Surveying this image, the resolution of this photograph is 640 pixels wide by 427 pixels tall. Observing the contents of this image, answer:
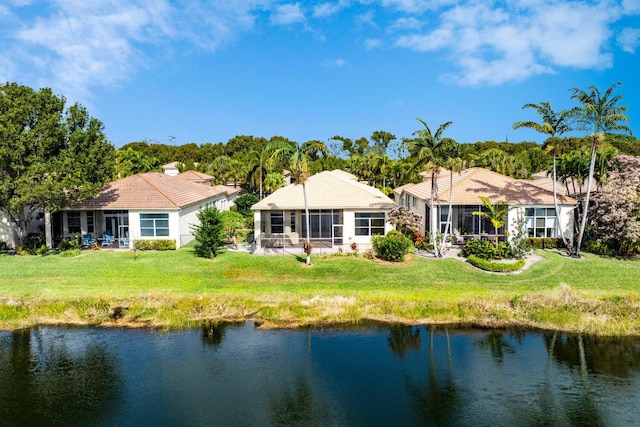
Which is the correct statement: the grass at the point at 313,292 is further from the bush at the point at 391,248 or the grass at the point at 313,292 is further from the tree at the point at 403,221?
the tree at the point at 403,221

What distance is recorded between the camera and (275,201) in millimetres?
33219

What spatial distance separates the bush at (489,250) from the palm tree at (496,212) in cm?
174

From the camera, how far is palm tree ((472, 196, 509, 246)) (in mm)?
29734

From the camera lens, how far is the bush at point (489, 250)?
90.7 ft

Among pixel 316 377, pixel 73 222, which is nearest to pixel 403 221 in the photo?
pixel 316 377

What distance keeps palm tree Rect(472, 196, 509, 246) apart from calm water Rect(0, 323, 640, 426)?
11.3 m

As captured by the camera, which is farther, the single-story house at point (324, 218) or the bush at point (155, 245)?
the single-story house at point (324, 218)

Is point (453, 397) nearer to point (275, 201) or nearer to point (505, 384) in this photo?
point (505, 384)

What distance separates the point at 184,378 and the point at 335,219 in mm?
18947

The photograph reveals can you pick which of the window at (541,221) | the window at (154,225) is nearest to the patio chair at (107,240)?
the window at (154,225)

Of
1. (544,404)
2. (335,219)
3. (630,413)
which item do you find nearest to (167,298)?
(335,219)

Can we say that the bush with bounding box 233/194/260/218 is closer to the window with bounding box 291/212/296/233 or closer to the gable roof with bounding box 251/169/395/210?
the gable roof with bounding box 251/169/395/210

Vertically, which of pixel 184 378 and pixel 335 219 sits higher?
pixel 335 219

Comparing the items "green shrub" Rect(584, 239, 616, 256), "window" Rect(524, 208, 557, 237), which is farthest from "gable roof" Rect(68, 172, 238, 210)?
"green shrub" Rect(584, 239, 616, 256)
